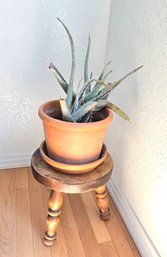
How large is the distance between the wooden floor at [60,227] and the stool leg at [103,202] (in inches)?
1.3

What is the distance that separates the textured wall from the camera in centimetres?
79

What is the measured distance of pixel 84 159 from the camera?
2.76ft

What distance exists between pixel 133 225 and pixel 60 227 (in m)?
0.30

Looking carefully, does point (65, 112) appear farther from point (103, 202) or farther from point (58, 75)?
point (103, 202)

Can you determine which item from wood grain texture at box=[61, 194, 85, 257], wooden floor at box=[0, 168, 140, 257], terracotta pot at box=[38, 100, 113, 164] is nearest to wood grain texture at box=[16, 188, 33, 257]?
wooden floor at box=[0, 168, 140, 257]

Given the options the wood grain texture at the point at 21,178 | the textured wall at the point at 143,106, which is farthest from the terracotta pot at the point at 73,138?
the wood grain texture at the point at 21,178

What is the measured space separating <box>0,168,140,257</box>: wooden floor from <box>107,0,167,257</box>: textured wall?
0.46 feet

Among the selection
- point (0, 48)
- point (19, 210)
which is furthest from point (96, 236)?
point (0, 48)

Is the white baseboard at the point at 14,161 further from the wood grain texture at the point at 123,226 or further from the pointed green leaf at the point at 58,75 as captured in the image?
the pointed green leaf at the point at 58,75

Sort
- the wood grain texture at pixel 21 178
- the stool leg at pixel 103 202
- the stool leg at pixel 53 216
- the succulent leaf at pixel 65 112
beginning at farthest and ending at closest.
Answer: the wood grain texture at pixel 21 178
the stool leg at pixel 103 202
the stool leg at pixel 53 216
the succulent leaf at pixel 65 112

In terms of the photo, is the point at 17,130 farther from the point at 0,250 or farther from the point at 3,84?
the point at 0,250

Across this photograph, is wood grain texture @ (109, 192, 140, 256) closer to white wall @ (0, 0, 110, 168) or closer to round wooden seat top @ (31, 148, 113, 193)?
round wooden seat top @ (31, 148, 113, 193)

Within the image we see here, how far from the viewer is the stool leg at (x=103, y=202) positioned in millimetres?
1000

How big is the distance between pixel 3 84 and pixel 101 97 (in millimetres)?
511
